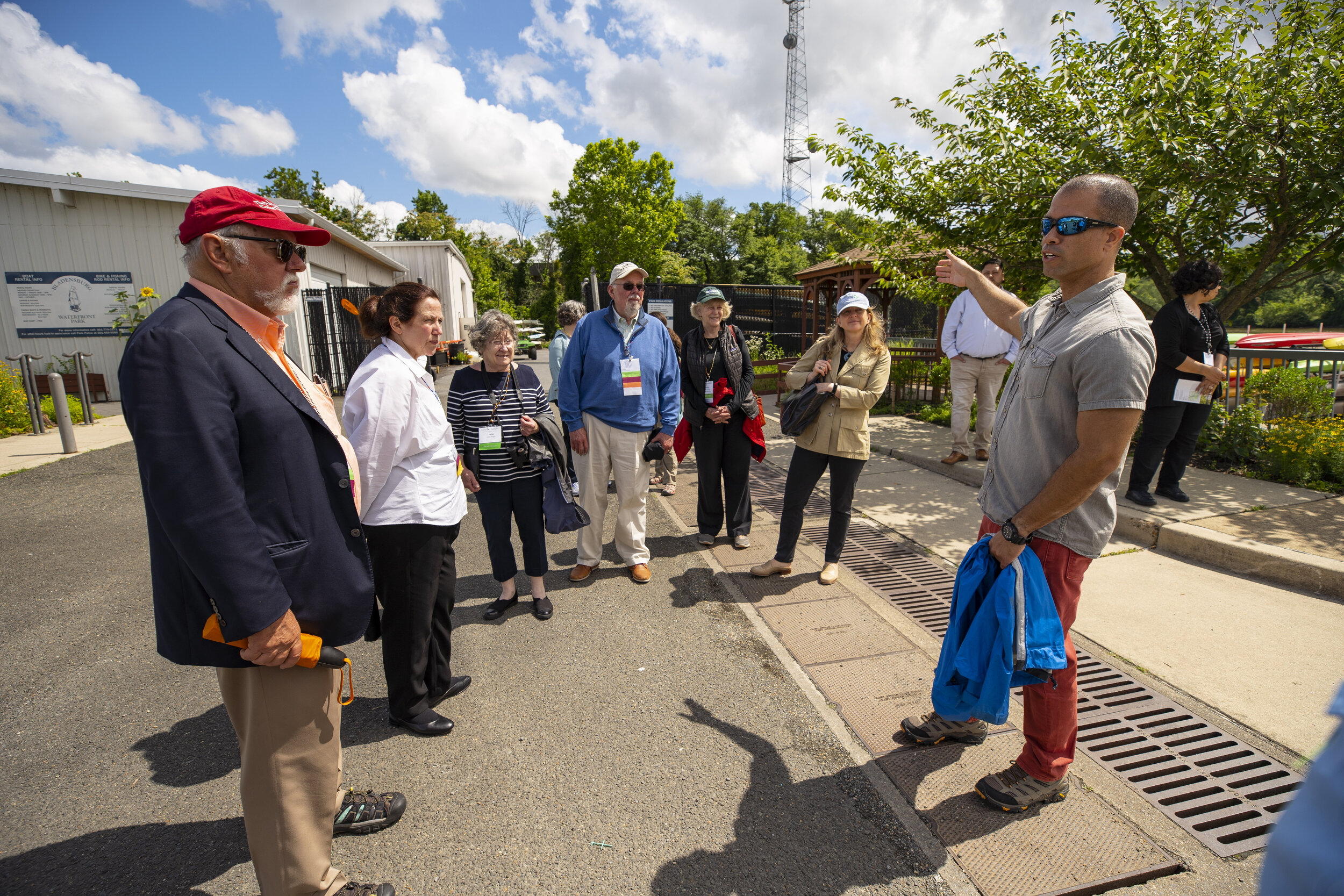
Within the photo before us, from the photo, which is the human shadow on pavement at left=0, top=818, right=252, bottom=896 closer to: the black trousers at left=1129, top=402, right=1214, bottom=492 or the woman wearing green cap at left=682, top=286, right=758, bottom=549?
the woman wearing green cap at left=682, top=286, right=758, bottom=549

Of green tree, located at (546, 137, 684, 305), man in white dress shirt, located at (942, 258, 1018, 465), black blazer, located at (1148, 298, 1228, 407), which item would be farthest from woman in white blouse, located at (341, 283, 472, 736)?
green tree, located at (546, 137, 684, 305)

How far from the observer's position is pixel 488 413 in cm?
381

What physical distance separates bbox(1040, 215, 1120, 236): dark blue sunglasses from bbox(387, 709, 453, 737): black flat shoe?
124 inches

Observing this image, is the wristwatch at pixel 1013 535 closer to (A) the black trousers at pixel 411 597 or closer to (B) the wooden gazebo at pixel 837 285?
(A) the black trousers at pixel 411 597

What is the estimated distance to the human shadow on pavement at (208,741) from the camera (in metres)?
2.73

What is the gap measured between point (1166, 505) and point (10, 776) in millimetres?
7470

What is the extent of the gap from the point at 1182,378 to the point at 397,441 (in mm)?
6017

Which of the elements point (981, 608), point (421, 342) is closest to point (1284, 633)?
point (981, 608)

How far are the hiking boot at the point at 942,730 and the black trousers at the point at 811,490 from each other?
1741 millimetres

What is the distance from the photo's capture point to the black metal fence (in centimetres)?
1596

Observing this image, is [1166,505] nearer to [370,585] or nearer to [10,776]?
[370,585]

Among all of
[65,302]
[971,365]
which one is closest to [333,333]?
[65,302]

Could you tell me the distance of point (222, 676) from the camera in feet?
6.10

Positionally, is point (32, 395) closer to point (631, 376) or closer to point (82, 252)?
point (82, 252)
